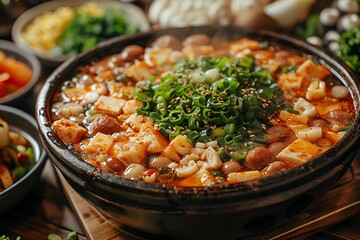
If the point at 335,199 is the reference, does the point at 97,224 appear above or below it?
below

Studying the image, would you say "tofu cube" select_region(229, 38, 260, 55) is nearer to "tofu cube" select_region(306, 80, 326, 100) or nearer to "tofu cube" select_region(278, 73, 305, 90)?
"tofu cube" select_region(278, 73, 305, 90)

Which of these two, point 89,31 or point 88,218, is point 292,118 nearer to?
point 88,218

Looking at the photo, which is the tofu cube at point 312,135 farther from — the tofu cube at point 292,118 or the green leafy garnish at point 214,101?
the green leafy garnish at point 214,101

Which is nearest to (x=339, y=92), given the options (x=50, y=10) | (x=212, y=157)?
(x=212, y=157)

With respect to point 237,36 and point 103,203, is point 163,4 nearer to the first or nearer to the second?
point 237,36

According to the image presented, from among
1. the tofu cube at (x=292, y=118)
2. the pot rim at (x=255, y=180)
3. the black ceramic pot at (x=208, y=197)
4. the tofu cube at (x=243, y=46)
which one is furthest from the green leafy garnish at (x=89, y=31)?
the tofu cube at (x=292, y=118)

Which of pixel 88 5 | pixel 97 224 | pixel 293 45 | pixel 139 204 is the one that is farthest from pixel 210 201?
pixel 88 5

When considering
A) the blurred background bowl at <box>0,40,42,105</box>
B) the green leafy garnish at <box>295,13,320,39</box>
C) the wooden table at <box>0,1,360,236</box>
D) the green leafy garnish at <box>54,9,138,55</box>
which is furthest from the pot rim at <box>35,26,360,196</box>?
the green leafy garnish at <box>54,9,138,55</box>
